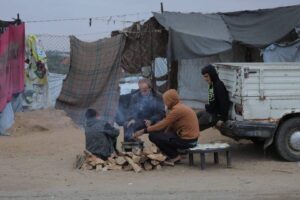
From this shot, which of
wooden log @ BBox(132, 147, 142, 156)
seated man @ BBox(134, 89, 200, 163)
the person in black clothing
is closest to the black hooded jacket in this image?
the person in black clothing

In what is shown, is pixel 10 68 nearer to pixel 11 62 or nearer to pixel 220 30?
pixel 11 62

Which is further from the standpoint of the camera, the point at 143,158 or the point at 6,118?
the point at 6,118

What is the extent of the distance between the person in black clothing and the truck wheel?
997 millimetres

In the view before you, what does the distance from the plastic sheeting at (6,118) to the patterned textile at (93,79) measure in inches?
70.6

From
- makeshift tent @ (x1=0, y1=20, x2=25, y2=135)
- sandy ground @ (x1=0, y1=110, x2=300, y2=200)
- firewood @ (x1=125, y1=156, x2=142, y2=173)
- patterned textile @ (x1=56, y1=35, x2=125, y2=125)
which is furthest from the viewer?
patterned textile @ (x1=56, y1=35, x2=125, y2=125)

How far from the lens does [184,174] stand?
9023 millimetres

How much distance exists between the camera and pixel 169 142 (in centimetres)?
940

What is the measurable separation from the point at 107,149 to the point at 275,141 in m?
2.86

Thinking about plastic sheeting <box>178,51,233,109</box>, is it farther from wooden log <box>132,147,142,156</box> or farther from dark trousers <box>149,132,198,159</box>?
dark trousers <box>149,132,198,159</box>

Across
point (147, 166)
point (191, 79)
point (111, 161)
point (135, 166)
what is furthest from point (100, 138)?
point (191, 79)

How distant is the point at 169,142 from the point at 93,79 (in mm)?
5930

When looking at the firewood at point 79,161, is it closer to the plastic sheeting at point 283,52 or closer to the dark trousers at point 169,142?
the dark trousers at point 169,142

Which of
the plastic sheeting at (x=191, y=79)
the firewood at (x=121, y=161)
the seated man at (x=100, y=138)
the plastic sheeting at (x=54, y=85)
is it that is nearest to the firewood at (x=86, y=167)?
the seated man at (x=100, y=138)

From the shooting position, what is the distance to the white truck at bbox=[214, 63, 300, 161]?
31.6ft
